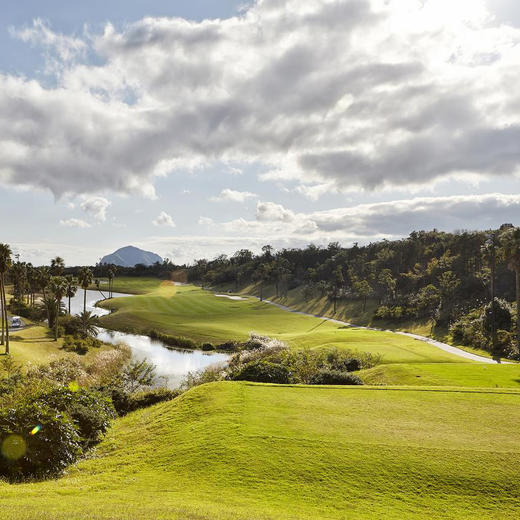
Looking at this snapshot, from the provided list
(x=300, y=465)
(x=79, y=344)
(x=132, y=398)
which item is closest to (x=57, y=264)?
(x=79, y=344)

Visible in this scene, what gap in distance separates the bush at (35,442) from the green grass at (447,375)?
2123 cm

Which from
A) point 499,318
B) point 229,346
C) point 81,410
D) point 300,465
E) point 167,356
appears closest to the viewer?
point 300,465

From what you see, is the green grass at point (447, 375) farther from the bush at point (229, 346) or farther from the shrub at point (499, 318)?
the bush at point (229, 346)

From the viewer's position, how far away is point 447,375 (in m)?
28.8

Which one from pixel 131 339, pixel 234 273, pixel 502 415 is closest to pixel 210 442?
pixel 502 415

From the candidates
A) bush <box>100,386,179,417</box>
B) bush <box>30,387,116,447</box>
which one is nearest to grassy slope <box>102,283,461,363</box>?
bush <box>100,386,179,417</box>

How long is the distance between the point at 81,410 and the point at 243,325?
6691cm

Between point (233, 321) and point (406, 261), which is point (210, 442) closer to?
point (233, 321)

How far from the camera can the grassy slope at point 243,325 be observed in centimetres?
4794

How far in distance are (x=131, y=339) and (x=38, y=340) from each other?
59.6 feet

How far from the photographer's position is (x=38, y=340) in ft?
197


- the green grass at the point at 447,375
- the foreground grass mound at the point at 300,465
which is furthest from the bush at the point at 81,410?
the green grass at the point at 447,375

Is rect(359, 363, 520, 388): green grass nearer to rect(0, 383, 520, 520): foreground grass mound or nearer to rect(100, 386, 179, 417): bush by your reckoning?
rect(0, 383, 520, 520): foreground grass mound

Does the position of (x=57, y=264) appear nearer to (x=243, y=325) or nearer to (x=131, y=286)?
(x=243, y=325)
